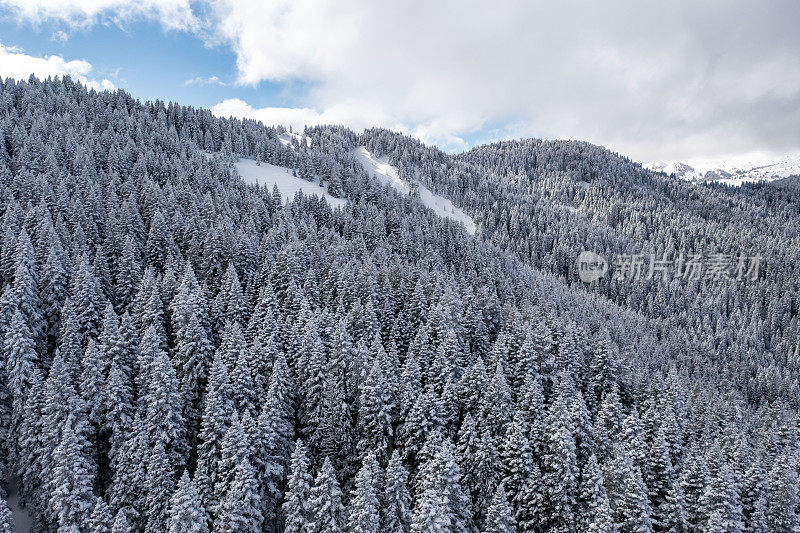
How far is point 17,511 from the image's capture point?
3462 cm

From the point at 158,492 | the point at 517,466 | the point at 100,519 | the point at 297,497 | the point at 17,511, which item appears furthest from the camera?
the point at 17,511

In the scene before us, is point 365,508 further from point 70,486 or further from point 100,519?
point 70,486

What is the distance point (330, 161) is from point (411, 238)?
5778 cm

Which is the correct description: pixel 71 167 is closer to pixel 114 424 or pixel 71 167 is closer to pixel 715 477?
pixel 114 424

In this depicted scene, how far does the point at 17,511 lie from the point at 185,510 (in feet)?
73.0

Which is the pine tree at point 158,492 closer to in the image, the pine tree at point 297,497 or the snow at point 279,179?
the pine tree at point 297,497

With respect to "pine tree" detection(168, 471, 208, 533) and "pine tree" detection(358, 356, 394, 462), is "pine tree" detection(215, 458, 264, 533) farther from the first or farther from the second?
"pine tree" detection(358, 356, 394, 462)

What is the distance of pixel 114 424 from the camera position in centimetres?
3288

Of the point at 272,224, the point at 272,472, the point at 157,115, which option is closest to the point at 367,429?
the point at 272,472

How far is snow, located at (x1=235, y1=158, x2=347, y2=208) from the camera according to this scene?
11944 cm

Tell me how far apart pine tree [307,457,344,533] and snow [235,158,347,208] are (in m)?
95.6

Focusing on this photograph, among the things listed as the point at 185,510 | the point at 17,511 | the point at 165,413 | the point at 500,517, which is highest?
the point at 165,413

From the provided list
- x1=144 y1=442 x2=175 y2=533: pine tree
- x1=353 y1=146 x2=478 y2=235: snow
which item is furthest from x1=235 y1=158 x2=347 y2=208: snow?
x1=144 y1=442 x2=175 y2=533: pine tree

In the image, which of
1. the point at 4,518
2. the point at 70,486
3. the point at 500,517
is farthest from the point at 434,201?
the point at 4,518
